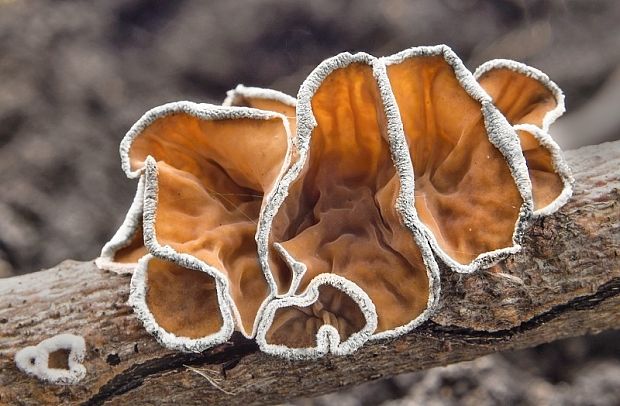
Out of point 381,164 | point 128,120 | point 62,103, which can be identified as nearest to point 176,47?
point 128,120

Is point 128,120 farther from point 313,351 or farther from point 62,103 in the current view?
point 313,351

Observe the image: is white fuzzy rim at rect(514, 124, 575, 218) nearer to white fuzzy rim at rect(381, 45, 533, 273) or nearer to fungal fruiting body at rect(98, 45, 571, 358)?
fungal fruiting body at rect(98, 45, 571, 358)

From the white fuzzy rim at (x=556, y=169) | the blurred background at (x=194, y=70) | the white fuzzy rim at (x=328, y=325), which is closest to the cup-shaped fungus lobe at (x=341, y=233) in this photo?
the white fuzzy rim at (x=328, y=325)

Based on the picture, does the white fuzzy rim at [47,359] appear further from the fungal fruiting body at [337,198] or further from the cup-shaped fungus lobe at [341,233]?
the cup-shaped fungus lobe at [341,233]

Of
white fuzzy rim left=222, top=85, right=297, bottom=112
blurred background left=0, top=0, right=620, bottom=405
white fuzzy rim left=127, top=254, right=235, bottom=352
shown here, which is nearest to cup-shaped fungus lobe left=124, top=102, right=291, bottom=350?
white fuzzy rim left=127, top=254, right=235, bottom=352

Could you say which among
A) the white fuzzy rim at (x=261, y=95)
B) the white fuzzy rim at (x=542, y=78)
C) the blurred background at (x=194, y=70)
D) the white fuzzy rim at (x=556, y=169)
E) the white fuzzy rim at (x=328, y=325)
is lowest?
the white fuzzy rim at (x=328, y=325)

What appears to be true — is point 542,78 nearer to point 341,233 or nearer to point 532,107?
point 532,107
